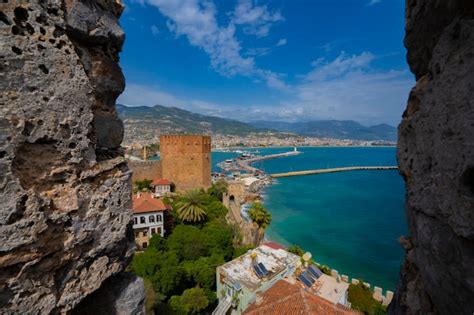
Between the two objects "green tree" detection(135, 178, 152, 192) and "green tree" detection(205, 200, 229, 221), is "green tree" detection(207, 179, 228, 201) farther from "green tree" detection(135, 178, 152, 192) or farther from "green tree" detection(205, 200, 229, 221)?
"green tree" detection(135, 178, 152, 192)

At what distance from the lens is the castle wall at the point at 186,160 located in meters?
27.6

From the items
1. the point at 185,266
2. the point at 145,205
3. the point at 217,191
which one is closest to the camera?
the point at 185,266

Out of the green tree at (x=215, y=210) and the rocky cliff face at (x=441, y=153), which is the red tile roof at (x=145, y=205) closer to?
the green tree at (x=215, y=210)

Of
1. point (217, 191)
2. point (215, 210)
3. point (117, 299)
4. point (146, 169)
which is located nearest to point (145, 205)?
point (215, 210)

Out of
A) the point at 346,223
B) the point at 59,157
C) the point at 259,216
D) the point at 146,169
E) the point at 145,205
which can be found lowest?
the point at 346,223

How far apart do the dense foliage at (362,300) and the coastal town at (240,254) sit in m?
0.05

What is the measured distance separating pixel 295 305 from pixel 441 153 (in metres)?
8.23

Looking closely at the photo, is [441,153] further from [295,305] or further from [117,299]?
[295,305]

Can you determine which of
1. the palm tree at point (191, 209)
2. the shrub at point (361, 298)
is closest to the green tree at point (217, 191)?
the palm tree at point (191, 209)

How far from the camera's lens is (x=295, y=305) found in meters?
8.51

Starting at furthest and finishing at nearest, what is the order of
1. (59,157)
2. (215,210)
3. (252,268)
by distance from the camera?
(215,210) → (252,268) → (59,157)

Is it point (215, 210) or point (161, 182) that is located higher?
point (161, 182)

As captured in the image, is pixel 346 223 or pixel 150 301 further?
pixel 346 223

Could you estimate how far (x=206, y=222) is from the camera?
70.3ft
